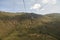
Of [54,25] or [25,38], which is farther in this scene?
[54,25]

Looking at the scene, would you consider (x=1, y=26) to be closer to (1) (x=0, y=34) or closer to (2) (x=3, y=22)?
(2) (x=3, y=22)

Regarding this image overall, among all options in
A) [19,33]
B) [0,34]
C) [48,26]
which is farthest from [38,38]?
[48,26]

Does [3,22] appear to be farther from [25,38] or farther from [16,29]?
[25,38]

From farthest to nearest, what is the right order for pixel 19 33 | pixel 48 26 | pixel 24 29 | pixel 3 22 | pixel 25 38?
pixel 48 26
pixel 3 22
pixel 24 29
pixel 19 33
pixel 25 38

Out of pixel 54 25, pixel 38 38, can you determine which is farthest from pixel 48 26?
pixel 38 38

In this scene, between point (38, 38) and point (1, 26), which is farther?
point (1, 26)

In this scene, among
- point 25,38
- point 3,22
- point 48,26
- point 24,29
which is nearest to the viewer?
point 25,38

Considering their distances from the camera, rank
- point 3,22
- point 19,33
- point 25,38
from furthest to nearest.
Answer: point 3,22, point 19,33, point 25,38

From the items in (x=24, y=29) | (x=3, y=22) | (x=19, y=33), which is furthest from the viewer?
(x=3, y=22)

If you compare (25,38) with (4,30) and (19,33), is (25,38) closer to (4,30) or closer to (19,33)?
(19,33)
